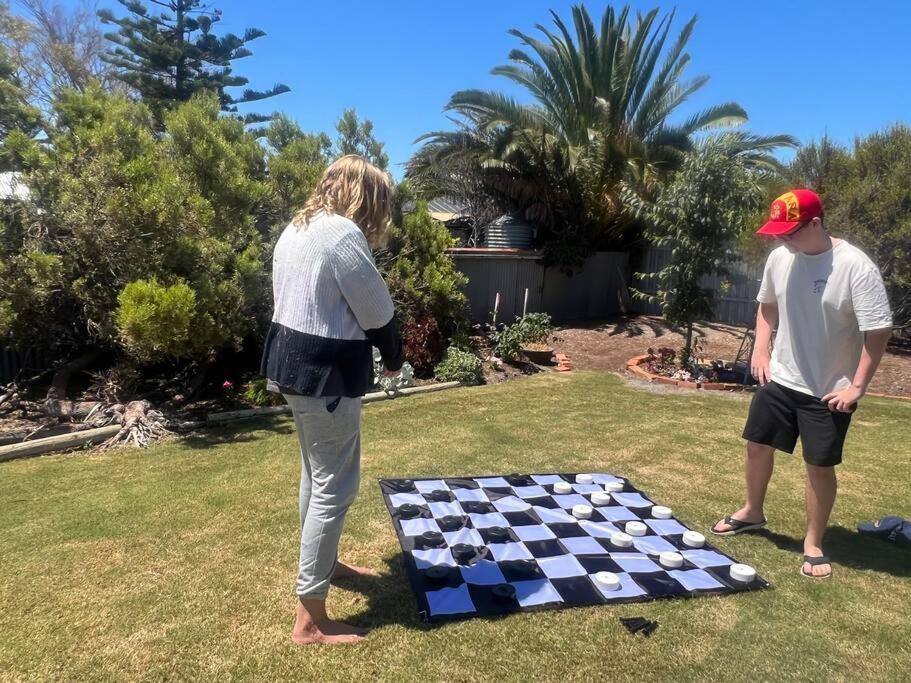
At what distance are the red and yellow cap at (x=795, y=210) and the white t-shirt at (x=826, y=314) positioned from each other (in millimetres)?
196

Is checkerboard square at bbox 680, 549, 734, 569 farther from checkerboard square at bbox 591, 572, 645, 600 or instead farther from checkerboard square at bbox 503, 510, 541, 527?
checkerboard square at bbox 503, 510, 541, 527

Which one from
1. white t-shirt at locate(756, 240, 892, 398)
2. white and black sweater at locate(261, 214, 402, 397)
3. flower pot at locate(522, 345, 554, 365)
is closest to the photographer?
white and black sweater at locate(261, 214, 402, 397)

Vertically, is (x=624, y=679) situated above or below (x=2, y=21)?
below

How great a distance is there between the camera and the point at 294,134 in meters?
8.52

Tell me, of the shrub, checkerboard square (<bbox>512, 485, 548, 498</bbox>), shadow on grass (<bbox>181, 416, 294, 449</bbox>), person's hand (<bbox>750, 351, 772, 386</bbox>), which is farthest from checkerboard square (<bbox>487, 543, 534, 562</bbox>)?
the shrub

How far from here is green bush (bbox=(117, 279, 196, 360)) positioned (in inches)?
193

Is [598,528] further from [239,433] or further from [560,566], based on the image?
[239,433]

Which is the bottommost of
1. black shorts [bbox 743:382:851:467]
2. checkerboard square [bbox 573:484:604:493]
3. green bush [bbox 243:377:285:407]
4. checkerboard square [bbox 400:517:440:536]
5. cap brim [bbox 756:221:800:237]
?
green bush [bbox 243:377:285:407]

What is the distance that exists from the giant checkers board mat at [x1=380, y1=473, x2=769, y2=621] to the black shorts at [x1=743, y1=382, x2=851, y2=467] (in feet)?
2.11

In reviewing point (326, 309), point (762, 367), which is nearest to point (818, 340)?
point (762, 367)

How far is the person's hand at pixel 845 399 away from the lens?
282cm

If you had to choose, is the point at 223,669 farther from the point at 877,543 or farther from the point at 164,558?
the point at 877,543

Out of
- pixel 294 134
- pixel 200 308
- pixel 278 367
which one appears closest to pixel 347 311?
pixel 278 367

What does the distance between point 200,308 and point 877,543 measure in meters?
5.24
